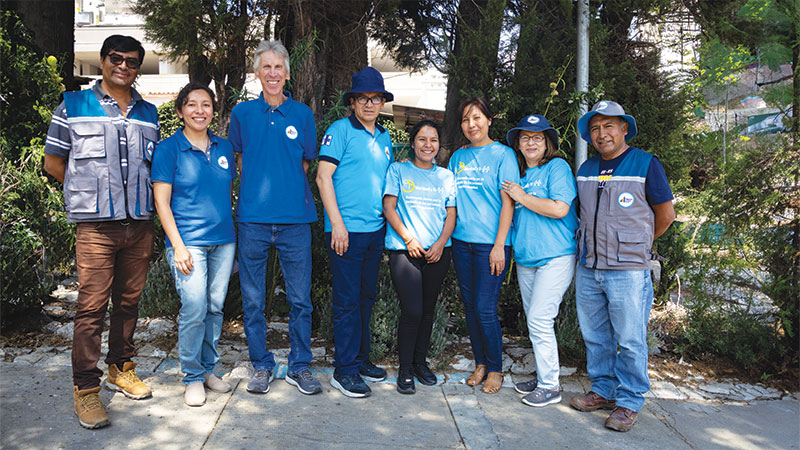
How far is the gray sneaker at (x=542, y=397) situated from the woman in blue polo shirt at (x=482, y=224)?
258 mm

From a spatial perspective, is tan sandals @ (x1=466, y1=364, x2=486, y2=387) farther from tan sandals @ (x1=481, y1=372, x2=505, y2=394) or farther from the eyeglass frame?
the eyeglass frame

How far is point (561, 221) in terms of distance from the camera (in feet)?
12.6

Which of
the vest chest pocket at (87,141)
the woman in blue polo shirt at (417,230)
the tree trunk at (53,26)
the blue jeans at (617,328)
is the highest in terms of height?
the tree trunk at (53,26)

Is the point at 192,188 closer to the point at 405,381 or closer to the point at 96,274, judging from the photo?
the point at 96,274

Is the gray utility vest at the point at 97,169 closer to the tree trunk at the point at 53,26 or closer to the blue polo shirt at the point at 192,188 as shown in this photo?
the blue polo shirt at the point at 192,188

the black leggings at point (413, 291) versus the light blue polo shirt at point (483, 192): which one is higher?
the light blue polo shirt at point (483, 192)

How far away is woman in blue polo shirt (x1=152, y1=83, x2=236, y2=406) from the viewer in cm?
346

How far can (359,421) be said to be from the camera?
3.46 meters

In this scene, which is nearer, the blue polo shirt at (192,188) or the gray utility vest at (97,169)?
the gray utility vest at (97,169)

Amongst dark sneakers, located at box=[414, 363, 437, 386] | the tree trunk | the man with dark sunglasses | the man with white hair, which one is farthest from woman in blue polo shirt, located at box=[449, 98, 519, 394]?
the tree trunk

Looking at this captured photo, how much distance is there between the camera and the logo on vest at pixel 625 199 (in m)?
3.52

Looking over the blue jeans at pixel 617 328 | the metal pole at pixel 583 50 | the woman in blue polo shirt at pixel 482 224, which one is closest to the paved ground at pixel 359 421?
the blue jeans at pixel 617 328

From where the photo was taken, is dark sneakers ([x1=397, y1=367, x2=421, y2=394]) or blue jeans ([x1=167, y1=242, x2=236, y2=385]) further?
dark sneakers ([x1=397, y1=367, x2=421, y2=394])

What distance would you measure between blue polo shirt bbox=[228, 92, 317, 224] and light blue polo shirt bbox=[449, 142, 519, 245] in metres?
→ 1.07
